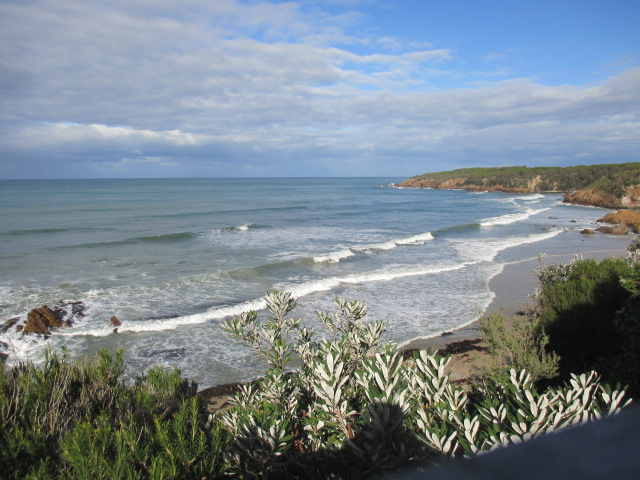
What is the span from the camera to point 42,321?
13086 millimetres

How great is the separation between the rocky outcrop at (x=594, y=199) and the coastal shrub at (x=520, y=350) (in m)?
56.3

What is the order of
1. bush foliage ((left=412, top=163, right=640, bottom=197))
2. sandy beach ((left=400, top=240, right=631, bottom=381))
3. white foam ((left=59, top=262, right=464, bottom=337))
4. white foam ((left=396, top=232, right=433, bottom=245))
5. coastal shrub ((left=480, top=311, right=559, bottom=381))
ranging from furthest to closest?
bush foliage ((left=412, top=163, right=640, bottom=197)) → white foam ((left=396, top=232, right=433, bottom=245)) → white foam ((left=59, top=262, right=464, bottom=337)) → sandy beach ((left=400, top=240, right=631, bottom=381)) → coastal shrub ((left=480, top=311, right=559, bottom=381))

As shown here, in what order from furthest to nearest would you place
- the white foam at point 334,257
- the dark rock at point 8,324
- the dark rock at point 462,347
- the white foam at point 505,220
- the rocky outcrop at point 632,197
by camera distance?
the rocky outcrop at point 632,197 → the white foam at point 505,220 → the white foam at point 334,257 → the dark rock at point 8,324 → the dark rock at point 462,347

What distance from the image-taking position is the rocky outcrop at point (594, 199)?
54.4 metres

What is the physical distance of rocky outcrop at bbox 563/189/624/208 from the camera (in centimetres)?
5441

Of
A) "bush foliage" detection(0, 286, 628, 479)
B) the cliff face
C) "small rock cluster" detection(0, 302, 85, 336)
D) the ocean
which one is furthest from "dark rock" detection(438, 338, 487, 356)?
the cliff face

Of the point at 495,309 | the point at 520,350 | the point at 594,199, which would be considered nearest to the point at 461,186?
the point at 594,199

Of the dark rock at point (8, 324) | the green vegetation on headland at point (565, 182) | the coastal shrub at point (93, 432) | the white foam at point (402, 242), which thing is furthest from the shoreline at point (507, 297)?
the green vegetation on headland at point (565, 182)

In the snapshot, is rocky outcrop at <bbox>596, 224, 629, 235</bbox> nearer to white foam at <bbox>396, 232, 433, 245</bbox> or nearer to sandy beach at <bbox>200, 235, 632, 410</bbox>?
sandy beach at <bbox>200, 235, 632, 410</bbox>

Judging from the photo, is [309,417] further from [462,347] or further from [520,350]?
[462,347]

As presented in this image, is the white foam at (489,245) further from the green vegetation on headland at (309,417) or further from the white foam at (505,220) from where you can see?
the green vegetation on headland at (309,417)

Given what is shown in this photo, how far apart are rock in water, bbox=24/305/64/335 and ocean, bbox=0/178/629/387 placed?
0.34m

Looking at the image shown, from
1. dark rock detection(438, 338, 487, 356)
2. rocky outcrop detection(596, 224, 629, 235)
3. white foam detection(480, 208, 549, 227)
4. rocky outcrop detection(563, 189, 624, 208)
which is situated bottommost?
dark rock detection(438, 338, 487, 356)

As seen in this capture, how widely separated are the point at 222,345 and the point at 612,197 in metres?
59.4
